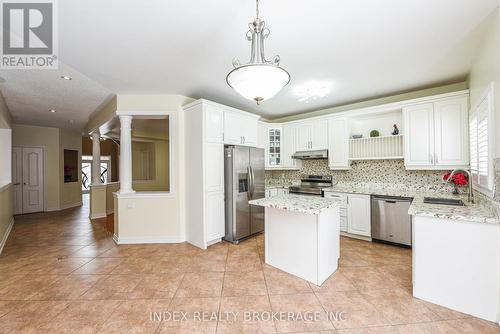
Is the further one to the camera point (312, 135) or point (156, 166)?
point (156, 166)

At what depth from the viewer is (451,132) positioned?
Result: 330 cm

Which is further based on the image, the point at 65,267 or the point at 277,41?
the point at 65,267

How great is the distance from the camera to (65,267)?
2982mm

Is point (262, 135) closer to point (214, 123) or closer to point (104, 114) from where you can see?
point (214, 123)

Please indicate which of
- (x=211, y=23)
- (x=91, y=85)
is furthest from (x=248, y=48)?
(x=91, y=85)

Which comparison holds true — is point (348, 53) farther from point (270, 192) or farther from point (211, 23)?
point (270, 192)

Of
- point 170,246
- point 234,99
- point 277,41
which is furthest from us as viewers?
point 234,99

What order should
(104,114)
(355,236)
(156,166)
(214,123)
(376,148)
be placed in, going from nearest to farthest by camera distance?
(214,123), (355,236), (376,148), (104,114), (156,166)

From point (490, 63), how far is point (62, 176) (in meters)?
9.80

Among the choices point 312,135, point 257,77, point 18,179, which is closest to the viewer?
point 257,77

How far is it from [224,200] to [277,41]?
2.57 metres

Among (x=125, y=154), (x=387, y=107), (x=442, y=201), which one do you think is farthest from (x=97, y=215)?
(x=442, y=201)

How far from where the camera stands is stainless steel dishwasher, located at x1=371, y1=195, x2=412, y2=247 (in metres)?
3.46

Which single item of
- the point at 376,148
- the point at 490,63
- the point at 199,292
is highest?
the point at 490,63
